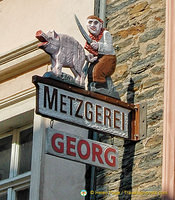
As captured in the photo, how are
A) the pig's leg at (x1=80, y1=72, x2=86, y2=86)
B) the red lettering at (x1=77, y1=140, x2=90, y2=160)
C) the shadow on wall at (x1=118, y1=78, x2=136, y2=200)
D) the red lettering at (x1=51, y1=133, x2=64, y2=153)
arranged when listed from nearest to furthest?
1. the red lettering at (x1=51, y1=133, x2=64, y2=153)
2. the red lettering at (x1=77, y1=140, x2=90, y2=160)
3. the pig's leg at (x1=80, y1=72, x2=86, y2=86)
4. the shadow on wall at (x1=118, y1=78, x2=136, y2=200)

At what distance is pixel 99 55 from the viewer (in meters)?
8.52

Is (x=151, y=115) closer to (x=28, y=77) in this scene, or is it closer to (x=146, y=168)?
(x=146, y=168)

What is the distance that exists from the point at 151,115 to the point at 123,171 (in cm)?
48

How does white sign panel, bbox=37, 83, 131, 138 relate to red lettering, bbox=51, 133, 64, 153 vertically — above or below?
above

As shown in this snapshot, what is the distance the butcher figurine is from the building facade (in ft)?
1.37

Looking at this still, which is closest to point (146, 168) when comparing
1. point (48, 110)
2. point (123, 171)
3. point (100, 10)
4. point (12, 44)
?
point (123, 171)

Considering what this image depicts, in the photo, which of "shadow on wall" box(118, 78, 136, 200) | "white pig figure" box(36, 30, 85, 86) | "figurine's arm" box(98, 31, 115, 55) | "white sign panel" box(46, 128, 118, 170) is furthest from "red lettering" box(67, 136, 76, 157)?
"figurine's arm" box(98, 31, 115, 55)

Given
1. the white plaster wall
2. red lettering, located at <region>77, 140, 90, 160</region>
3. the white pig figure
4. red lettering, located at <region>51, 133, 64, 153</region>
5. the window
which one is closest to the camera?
red lettering, located at <region>51, 133, 64, 153</region>

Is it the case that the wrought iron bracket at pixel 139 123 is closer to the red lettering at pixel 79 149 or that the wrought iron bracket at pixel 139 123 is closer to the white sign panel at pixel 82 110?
the white sign panel at pixel 82 110

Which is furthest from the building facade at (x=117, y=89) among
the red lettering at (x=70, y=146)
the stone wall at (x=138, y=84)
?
the red lettering at (x=70, y=146)

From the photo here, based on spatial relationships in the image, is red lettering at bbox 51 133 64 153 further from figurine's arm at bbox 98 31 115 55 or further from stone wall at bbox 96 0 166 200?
figurine's arm at bbox 98 31 115 55

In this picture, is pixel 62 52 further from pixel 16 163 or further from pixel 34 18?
pixel 34 18

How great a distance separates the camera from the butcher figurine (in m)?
8.47

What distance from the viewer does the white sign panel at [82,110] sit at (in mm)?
8062
